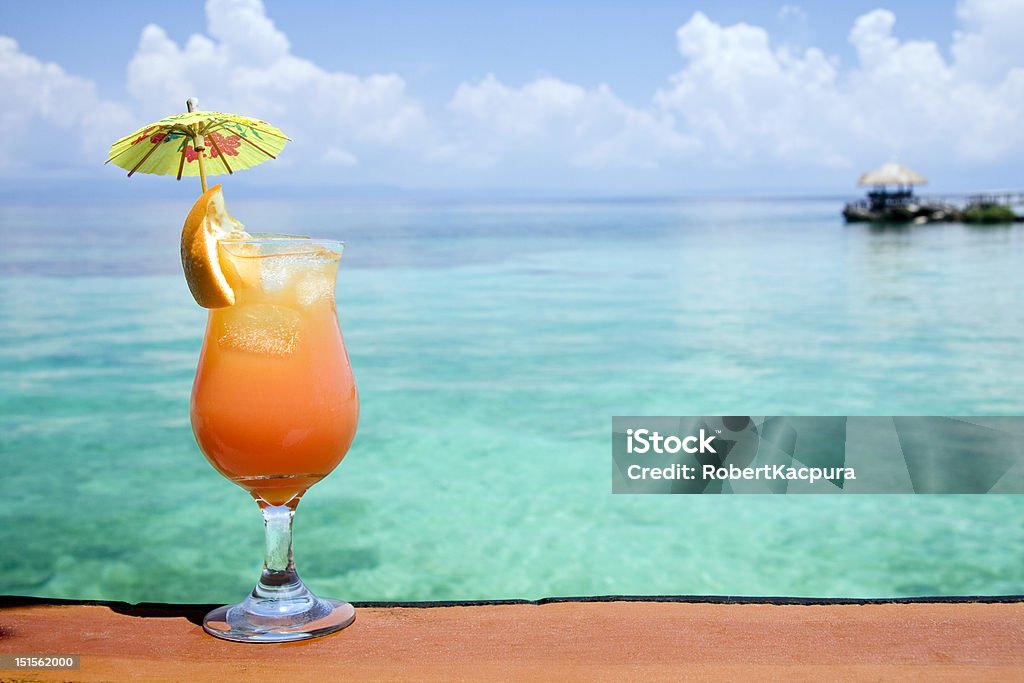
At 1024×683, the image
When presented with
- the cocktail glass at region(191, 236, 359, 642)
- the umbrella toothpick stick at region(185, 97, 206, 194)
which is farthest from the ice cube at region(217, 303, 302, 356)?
the umbrella toothpick stick at region(185, 97, 206, 194)

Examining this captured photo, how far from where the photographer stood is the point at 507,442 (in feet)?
20.3

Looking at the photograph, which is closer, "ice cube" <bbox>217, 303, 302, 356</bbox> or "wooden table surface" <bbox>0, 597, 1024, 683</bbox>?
"wooden table surface" <bbox>0, 597, 1024, 683</bbox>

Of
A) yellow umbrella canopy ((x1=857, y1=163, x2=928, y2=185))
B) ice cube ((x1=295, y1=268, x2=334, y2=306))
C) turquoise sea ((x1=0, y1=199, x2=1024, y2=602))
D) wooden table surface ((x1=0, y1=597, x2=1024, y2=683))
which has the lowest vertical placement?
turquoise sea ((x1=0, y1=199, x2=1024, y2=602))

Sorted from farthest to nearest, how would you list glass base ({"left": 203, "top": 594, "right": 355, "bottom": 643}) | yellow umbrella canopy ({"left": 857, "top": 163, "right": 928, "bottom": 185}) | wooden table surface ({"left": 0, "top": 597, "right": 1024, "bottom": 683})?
yellow umbrella canopy ({"left": 857, "top": 163, "right": 928, "bottom": 185}) → glass base ({"left": 203, "top": 594, "right": 355, "bottom": 643}) → wooden table surface ({"left": 0, "top": 597, "right": 1024, "bottom": 683})

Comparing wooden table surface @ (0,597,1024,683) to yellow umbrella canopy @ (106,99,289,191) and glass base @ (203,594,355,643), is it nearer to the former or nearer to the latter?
glass base @ (203,594,355,643)

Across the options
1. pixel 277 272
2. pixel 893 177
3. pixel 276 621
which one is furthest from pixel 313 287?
pixel 893 177

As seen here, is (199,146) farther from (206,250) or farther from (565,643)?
(565,643)

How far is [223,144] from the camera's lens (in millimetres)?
1393

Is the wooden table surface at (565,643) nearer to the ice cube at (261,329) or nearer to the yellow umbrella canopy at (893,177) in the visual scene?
the ice cube at (261,329)

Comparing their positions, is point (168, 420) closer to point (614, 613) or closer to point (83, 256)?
point (614, 613)

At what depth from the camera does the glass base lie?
1178 millimetres

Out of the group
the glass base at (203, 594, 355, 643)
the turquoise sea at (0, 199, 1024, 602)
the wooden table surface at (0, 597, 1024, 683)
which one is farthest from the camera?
the turquoise sea at (0, 199, 1024, 602)

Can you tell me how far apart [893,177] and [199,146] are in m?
40.6

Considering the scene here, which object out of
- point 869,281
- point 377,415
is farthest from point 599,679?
point 869,281
